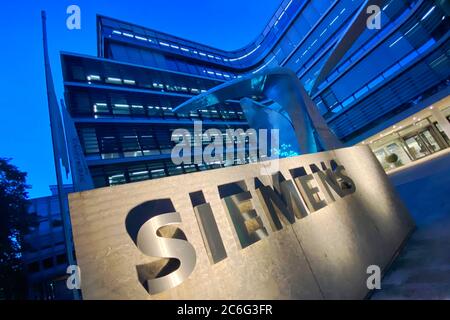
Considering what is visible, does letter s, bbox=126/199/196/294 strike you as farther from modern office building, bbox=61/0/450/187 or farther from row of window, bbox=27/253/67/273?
row of window, bbox=27/253/67/273

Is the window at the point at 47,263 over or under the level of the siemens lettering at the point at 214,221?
over

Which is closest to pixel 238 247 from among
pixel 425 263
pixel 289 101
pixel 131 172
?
pixel 425 263

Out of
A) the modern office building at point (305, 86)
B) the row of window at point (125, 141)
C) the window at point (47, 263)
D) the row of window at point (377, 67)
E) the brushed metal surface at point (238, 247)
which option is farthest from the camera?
the window at point (47, 263)

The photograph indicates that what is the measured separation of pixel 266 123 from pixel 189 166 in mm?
12102

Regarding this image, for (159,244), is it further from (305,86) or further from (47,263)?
(47,263)

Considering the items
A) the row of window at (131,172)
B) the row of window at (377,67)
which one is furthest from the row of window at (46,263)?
the row of window at (377,67)

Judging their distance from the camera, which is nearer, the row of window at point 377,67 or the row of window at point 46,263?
the row of window at point 377,67

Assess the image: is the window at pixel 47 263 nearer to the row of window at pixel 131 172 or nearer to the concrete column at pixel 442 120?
the row of window at pixel 131 172

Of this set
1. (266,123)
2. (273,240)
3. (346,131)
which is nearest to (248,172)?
(273,240)

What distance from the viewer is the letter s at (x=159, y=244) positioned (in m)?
1.87

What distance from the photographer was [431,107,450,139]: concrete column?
1950cm

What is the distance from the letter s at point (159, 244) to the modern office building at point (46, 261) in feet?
75.9
